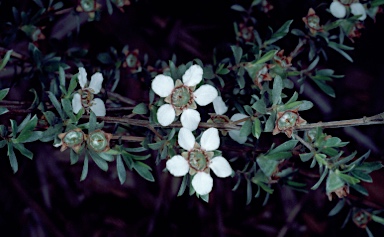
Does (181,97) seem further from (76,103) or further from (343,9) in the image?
(343,9)

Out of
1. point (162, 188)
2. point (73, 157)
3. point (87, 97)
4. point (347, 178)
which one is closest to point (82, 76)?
point (87, 97)

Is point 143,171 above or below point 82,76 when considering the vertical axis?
below

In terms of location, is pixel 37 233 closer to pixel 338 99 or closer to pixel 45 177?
pixel 45 177

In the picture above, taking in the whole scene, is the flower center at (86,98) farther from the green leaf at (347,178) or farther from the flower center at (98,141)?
the green leaf at (347,178)

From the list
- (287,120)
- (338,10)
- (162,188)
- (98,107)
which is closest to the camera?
A: (287,120)

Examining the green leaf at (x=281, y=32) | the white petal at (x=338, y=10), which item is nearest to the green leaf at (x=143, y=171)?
the green leaf at (x=281, y=32)

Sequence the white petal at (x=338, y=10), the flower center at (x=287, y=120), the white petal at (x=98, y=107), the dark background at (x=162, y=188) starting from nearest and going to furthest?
the flower center at (x=287, y=120)
the white petal at (x=98, y=107)
the white petal at (x=338, y=10)
the dark background at (x=162, y=188)

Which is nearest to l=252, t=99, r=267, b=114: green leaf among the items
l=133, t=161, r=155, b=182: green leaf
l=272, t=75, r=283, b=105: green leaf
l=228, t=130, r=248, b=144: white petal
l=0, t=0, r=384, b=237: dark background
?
l=272, t=75, r=283, b=105: green leaf

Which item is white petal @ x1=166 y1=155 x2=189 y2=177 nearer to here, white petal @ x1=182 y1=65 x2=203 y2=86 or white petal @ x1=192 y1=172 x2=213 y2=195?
white petal @ x1=192 y1=172 x2=213 y2=195
